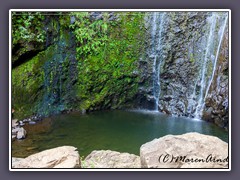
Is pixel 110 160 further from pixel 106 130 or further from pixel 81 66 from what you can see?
pixel 81 66

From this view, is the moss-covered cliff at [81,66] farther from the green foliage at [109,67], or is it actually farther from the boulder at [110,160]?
the boulder at [110,160]

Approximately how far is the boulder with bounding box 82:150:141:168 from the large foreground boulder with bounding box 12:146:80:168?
173 millimetres

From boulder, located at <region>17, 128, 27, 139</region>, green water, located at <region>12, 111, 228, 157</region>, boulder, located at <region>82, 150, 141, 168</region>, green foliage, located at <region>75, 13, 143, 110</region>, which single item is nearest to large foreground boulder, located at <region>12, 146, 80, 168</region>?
boulder, located at <region>82, 150, 141, 168</region>

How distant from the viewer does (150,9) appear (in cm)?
356

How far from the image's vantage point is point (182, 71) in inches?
246

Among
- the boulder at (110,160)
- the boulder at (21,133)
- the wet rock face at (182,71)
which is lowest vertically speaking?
the boulder at (110,160)

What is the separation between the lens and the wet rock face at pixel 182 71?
5.66 meters

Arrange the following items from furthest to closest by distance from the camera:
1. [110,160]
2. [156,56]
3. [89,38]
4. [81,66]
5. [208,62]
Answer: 1. [156,56]
2. [81,66]
3. [89,38]
4. [208,62]
5. [110,160]

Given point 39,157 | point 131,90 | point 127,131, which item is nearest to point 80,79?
point 131,90

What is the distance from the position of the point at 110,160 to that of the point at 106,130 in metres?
1.10

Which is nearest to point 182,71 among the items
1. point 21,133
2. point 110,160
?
point 110,160

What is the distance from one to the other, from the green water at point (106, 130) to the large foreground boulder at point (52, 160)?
0.73 metres

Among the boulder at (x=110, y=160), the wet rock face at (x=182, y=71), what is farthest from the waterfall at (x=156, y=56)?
the boulder at (x=110, y=160)

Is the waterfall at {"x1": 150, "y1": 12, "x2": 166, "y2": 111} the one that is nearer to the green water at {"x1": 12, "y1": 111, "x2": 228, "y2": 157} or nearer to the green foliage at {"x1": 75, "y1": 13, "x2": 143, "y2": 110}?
the green foliage at {"x1": 75, "y1": 13, "x2": 143, "y2": 110}
